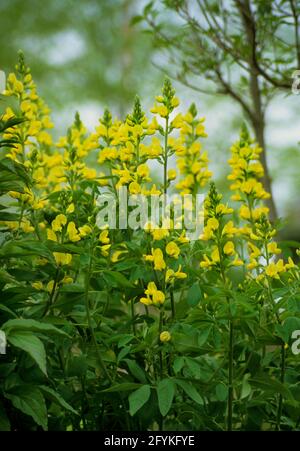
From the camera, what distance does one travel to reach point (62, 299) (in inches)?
59.7

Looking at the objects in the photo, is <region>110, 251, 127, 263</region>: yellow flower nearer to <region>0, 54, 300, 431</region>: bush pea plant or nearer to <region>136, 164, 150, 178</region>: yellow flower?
<region>0, 54, 300, 431</region>: bush pea plant

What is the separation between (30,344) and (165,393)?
13.6 inches

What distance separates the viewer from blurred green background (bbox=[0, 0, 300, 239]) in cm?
977

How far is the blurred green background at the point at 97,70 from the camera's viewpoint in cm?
977

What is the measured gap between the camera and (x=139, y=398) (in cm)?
139

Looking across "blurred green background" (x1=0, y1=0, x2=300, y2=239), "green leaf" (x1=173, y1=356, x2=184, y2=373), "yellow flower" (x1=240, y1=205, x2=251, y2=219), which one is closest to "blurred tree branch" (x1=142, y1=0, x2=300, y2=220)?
"yellow flower" (x1=240, y1=205, x2=251, y2=219)

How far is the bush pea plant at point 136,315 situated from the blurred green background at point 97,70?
7896 millimetres

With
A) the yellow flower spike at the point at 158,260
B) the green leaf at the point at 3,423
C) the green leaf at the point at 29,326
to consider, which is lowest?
the green leaf at the point at 3,423

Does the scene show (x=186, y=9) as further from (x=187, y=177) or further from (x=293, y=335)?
(x=293, y=335)

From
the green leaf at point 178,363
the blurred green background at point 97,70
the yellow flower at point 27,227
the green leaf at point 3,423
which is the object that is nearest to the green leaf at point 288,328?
the green leaf at point 178,363

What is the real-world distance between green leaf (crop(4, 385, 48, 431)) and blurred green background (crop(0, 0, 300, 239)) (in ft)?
27.2

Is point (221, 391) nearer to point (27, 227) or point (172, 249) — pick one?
point (172, 249)

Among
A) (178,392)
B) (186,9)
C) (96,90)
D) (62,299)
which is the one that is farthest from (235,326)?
(96,90)

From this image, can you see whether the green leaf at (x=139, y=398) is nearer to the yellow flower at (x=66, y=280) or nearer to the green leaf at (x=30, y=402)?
the green leaf at (x=30, y=402)
